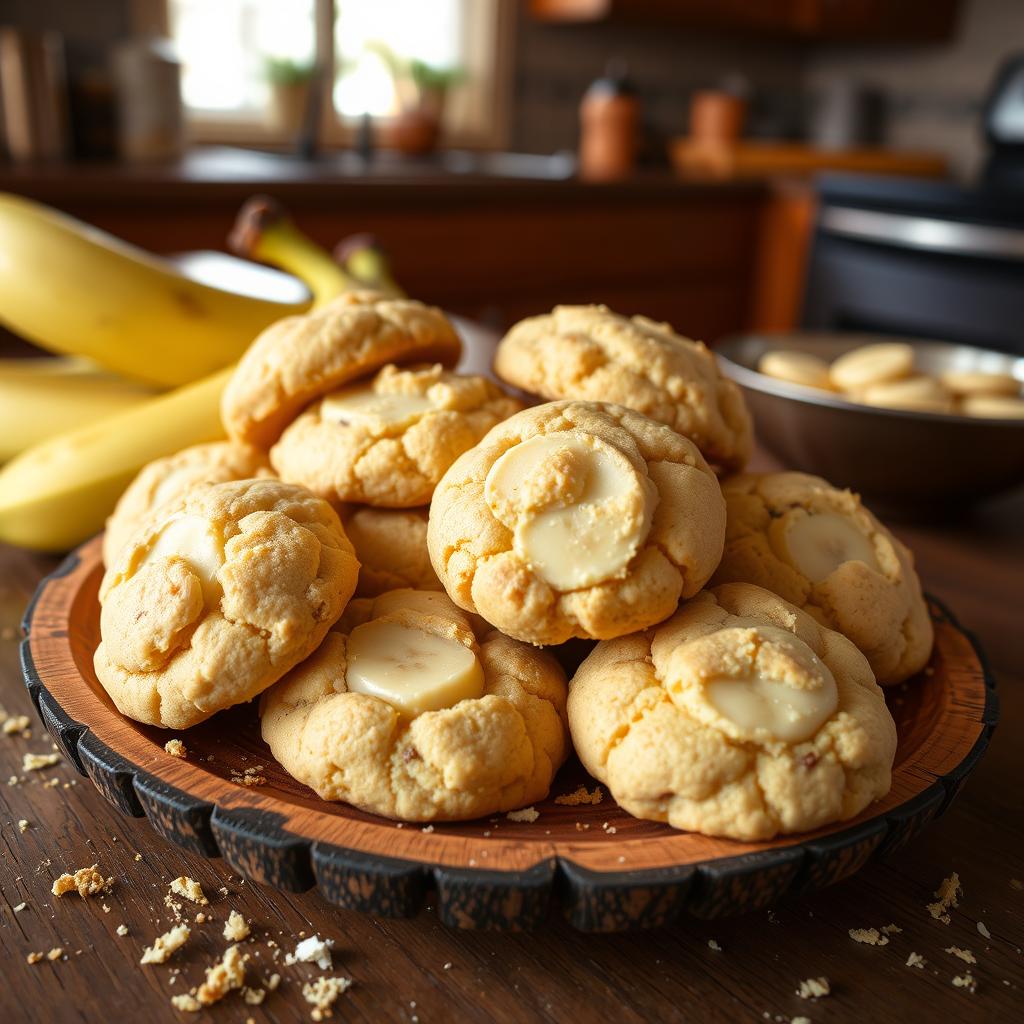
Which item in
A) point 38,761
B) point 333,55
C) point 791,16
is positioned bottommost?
point 38,761

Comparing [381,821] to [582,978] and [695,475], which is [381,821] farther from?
[695,475]

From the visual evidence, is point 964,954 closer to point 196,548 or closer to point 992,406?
point 196,548

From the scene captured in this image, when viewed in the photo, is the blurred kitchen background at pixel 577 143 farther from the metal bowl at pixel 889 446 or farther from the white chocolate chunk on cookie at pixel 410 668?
the white chocolate chunk on cookie at pixel 410 668

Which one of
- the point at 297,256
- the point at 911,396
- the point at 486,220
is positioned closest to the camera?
the point at 911,396

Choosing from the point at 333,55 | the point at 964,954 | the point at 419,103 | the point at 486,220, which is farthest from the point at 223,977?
the point at 333,55

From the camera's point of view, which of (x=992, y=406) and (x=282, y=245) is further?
(x=282, y=245)

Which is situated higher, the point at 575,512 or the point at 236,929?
the point at 575,512
